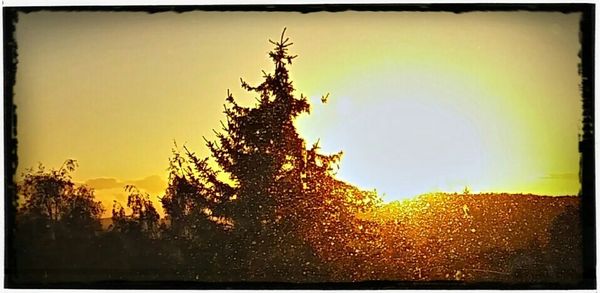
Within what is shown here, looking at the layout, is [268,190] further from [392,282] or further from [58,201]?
[58,201]

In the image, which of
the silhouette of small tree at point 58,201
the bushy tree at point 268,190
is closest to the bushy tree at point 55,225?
the silhouette of small tree at point 58,201

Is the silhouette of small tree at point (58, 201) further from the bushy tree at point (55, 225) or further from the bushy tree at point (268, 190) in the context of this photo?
the bushy tree at point (268, 190)

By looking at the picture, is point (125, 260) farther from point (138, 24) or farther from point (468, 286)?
point (468, 286)

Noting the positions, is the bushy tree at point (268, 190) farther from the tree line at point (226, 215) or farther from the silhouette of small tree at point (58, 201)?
the silhouette of small tree at point (58, 201)

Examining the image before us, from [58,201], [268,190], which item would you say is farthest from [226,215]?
[58,201]

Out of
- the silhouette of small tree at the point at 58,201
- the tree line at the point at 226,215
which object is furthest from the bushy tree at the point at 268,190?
the silhouette of small tree at the point at 58,201

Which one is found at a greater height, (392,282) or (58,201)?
(58,201)

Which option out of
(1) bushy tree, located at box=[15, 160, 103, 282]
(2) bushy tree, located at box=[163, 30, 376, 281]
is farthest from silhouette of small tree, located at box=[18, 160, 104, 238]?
(2) bushy tree, located at box=[163, 30, 376, 281]

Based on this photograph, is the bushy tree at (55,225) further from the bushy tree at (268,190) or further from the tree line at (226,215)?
the bushy tree at (268,190)

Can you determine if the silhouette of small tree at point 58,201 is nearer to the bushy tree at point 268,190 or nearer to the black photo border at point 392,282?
the black photo border at point 392,282

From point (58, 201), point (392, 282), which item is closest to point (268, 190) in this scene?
point (392, 282)

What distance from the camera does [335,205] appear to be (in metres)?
1.87

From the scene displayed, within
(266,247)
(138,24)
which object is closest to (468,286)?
(266,247)

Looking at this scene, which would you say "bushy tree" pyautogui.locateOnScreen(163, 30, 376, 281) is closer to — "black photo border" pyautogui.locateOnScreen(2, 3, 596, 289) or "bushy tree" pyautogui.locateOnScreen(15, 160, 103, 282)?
"black photo border" pyautogui.locateOnScreen(2, 3, 596, 289)
